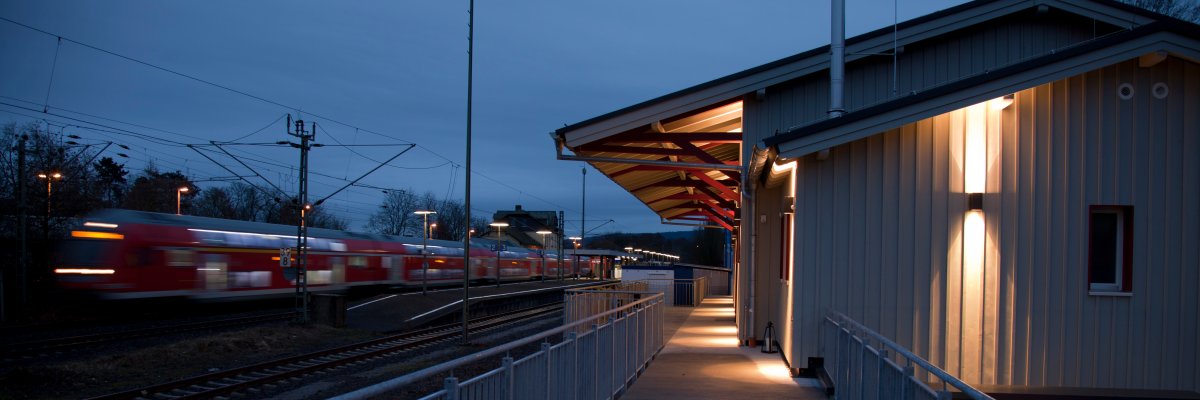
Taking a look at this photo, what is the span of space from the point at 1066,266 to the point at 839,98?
190 inches

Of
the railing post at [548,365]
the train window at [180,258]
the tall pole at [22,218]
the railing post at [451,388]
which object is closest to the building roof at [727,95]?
the railing post at [548,365]

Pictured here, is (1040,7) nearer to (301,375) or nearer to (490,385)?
(490,385)

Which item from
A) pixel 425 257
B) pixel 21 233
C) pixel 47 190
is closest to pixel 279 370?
pixel 21 233

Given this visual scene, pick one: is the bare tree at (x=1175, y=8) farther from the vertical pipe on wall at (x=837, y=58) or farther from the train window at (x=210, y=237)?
the train window at (x=210, y=237)

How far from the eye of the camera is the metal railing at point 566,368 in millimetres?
4523

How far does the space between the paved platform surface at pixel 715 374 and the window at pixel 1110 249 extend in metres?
3.39

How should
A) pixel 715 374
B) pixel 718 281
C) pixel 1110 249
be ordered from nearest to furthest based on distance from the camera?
pixel 1110 249 → pixel 715 374 → pixel 718 281

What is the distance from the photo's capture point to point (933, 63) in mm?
15102

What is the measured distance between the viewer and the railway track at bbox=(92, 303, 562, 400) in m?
12.7

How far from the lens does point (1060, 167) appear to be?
Answer: 9.88m

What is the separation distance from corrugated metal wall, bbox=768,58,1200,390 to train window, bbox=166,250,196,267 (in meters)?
19.7

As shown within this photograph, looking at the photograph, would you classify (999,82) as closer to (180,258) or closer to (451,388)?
(451,388)

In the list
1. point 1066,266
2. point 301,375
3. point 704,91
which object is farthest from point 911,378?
point 301,375

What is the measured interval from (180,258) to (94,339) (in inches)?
237
